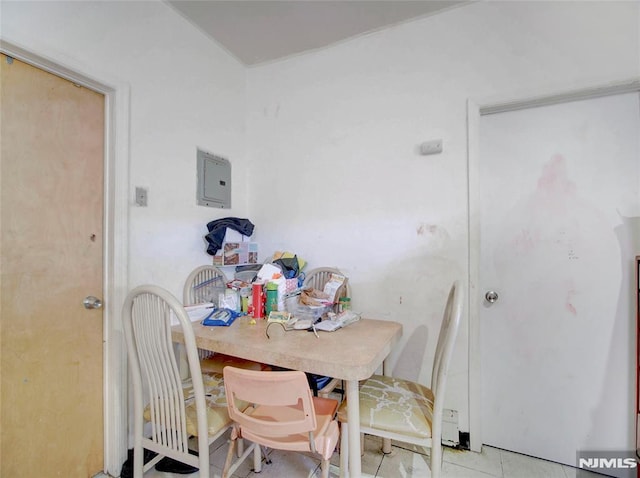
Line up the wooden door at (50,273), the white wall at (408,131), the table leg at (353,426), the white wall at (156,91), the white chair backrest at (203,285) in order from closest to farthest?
the table leg at (353,426) < the wooden door at (50,273) < the white wall at (156,91) < the white wall at (408,131) < the white chair backrest at (203,285)

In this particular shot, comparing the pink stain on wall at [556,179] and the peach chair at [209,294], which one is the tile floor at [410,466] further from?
the pink stain on wall at [556,179]

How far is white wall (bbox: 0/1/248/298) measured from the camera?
133 centimetres

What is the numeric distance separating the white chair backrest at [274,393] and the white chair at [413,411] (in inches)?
8.1

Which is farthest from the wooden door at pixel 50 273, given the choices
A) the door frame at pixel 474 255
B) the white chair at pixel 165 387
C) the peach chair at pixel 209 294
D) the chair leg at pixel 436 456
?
the door frame at pixel 474 255

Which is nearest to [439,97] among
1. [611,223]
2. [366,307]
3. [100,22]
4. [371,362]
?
[611,223]

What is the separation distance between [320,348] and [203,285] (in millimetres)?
1145

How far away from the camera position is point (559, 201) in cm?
161

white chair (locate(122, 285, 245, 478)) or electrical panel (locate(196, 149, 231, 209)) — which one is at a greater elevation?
electrical panel (locate(196, 149, 231, 209))

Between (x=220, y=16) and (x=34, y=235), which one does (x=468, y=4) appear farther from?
(x=34, y=235)

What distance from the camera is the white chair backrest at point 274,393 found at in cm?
95

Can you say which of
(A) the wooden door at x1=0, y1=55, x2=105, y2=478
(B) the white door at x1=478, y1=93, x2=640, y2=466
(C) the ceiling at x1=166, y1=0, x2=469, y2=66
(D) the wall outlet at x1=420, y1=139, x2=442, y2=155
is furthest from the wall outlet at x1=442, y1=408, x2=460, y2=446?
(C) the ceiling at x1=166, y1=0, x2=469, y2=66

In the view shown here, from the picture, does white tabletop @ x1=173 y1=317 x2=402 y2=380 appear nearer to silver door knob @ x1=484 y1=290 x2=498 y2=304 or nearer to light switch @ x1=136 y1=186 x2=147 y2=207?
silver door knob @ x1=484 y1=290 x2=498 y2=304

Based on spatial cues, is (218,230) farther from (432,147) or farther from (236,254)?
(432,147)

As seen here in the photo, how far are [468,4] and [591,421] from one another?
2.44 m
